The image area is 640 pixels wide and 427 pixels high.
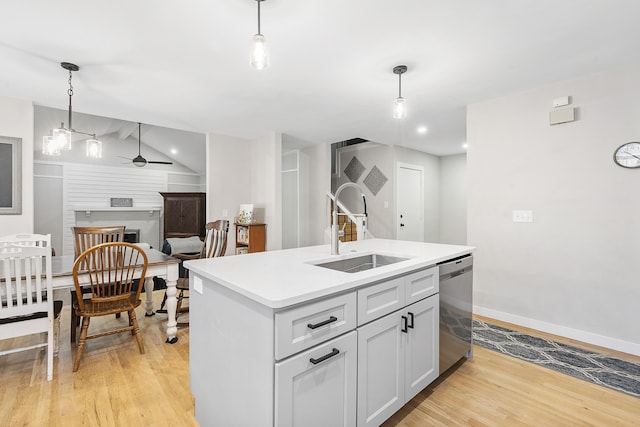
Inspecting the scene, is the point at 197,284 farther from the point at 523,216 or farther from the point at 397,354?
the point at 523,216

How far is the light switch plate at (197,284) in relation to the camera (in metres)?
1.59

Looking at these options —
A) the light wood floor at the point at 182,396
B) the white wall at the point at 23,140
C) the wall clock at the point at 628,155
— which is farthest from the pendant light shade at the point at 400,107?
the white wall at the point at 23,140

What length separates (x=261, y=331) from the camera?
3.76ft

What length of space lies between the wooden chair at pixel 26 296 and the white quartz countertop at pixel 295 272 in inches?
46.9

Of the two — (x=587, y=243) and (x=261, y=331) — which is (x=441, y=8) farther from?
(x=587, y=243)

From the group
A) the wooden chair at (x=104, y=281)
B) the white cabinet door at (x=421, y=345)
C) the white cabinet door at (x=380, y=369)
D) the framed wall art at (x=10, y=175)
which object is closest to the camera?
the white cabinet door at (x=380, y=369)

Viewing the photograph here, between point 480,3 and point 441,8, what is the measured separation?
0.21 m

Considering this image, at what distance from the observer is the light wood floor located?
171 centimetres

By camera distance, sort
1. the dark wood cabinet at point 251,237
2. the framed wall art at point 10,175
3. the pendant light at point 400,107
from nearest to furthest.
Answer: the pendant light at point 400,107 < the framed wall art at point 10,175 < the dark wood cabinet at point 251,237

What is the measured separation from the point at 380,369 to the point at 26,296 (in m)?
2.47

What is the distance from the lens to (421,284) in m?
1.78

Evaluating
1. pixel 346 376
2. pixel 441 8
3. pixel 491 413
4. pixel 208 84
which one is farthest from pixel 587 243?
pixel 208 84

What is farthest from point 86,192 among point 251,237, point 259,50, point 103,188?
point 259,50

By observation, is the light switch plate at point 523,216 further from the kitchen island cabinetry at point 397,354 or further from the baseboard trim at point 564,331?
A: the kitchen island cabinetry at point 397,354
